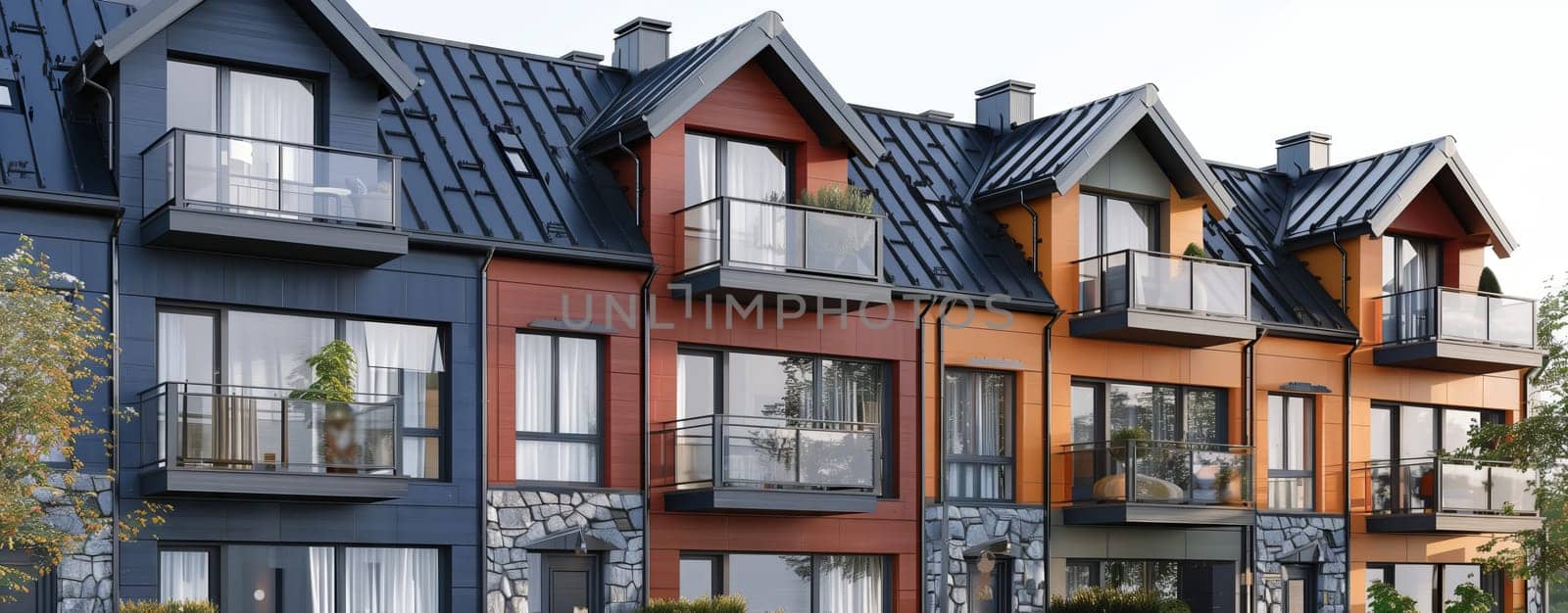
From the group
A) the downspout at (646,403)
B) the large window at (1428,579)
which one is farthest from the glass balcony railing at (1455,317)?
the downspout at (646,403)

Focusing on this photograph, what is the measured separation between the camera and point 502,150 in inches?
998

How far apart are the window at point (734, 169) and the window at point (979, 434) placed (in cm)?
362

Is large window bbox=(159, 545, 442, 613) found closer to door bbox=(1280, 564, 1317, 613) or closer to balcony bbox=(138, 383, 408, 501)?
balcony bbox=(138, 383, 408, 501)

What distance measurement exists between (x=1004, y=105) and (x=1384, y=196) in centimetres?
626

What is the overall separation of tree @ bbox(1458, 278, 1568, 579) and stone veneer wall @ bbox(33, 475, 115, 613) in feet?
69.2

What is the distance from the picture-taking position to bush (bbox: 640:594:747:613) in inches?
926

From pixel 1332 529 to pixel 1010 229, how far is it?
7034 mm

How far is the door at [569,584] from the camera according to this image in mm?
23828

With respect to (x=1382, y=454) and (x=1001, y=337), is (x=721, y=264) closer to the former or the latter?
(x=1001, y=337)

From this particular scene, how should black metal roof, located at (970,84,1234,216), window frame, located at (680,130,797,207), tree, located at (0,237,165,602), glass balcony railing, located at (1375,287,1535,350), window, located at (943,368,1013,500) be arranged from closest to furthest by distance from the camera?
tree, located at (0,237,165,602)
window frame, located at (680,130,797,207)
window, located at (943,368,1013,500)
black metal roof, located at (970,84,1234,216)
glass balcony railing, located at (1375,287,1535,350)

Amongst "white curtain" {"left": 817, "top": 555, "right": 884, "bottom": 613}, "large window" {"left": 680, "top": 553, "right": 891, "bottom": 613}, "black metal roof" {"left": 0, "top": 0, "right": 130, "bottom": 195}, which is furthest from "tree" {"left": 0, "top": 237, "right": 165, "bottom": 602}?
"white curtain" {"left": 817, "top": 555, "right": 884, "bottom": 613}

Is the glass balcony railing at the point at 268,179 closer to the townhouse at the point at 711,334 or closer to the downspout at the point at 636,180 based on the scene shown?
the townhouse at the point at 711,334

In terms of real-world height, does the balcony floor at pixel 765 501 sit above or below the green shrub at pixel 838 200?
below

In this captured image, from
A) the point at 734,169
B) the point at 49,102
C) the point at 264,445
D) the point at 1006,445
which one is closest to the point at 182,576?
the point at 264,445
